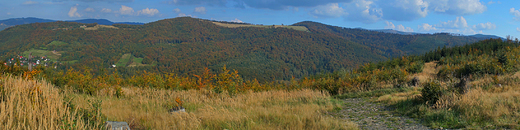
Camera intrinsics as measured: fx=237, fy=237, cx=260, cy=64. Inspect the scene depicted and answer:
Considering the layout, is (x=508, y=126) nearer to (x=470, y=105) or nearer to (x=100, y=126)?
(x=470, y=105)

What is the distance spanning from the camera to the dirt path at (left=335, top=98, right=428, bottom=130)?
4.90 metres

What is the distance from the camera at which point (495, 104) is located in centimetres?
490

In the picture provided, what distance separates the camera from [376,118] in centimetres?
562

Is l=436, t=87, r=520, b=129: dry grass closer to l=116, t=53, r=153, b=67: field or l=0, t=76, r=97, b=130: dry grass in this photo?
l=0, t=76, r=97, b=130: dry grass

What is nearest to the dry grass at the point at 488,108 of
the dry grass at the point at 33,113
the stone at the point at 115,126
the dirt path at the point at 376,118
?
the dirt path at the point at 376,118

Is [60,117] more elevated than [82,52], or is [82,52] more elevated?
Answer: [60,117]

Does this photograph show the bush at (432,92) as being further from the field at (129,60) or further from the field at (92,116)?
the field at (129,60)

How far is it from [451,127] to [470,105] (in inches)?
44.4

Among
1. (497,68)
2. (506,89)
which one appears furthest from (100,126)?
(497,68)

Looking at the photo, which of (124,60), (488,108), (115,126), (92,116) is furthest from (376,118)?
(124,60)

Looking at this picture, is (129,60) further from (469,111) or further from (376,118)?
(469,111)

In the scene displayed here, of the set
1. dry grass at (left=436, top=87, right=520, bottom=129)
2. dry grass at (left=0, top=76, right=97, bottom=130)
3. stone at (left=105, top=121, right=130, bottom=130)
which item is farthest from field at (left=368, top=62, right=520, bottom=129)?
dry grass at (left=0, top=76, right=97, bottom=130)

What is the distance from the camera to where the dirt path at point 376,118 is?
4.90 m

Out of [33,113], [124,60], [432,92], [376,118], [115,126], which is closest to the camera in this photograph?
[33,113]
